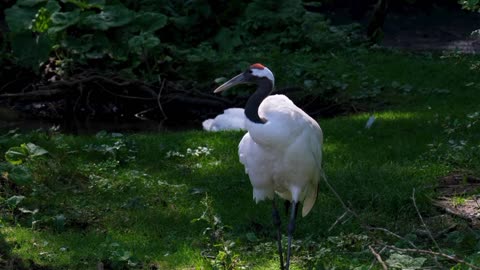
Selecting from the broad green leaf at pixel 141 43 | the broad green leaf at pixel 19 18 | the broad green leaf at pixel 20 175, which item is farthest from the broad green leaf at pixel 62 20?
the broad green leaf at pixel 20 175

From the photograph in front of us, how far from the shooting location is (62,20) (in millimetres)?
12125

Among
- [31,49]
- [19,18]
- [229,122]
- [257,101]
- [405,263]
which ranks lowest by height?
[31,49]

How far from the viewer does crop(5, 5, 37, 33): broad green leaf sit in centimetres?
1235

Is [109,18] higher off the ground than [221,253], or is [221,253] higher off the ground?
[221,253]

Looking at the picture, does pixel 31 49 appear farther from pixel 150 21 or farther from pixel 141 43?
pixel 150 21

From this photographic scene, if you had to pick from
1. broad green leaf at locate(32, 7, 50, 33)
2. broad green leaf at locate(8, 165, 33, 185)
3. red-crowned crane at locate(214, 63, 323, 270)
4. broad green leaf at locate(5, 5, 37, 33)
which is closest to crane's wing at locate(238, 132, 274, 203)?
red-crowned crane at locate(214, 63, 323, 270)

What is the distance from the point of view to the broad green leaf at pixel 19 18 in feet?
40.5

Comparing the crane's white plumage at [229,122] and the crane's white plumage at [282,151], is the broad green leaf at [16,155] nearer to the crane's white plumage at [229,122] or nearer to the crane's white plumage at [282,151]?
the crane's white plumage at [282,151]

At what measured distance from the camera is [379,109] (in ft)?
35.9

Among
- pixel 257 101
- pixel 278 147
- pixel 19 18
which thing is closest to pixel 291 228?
pixel 278 147

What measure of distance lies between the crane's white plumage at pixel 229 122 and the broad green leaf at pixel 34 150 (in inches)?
99.0

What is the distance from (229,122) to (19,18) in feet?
13.0

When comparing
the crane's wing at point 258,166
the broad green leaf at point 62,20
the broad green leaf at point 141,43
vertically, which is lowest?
the broad green leaf at point 141,43

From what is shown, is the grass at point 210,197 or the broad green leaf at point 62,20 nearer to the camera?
the grass at point 210,197
